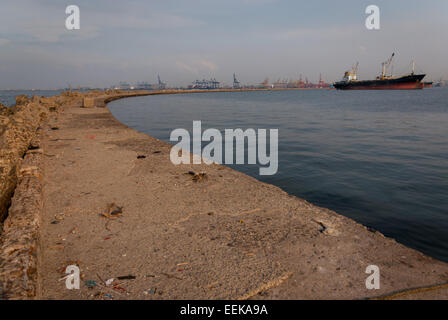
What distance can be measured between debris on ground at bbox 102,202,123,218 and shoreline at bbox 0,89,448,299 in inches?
4.3

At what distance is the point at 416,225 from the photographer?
447 centimetres

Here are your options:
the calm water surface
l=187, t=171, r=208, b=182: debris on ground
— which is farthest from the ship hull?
l=187, t=171, r=208, b=182: debris on ground

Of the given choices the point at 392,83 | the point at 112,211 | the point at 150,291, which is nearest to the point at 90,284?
the point at 150,291

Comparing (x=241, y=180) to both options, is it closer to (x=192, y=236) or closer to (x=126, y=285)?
(x=192, y=236)

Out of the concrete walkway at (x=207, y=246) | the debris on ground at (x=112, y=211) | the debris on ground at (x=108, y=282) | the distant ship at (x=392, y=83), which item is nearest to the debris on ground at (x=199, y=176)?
the concrete walkway at (x=207, y=246)

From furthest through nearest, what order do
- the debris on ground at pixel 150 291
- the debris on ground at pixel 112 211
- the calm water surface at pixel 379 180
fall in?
the calm water surface at pixel 379 180 < the debris on ground at pixel 112 211 < the debris on ground at pixel 150 291

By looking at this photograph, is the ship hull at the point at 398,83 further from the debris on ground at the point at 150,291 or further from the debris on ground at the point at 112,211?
the debris on ground at the point at 150,291

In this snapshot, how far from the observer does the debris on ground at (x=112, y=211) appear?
12.1 feet

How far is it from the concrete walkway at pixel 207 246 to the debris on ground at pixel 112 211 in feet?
0.18

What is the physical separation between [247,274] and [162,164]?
4229 mm

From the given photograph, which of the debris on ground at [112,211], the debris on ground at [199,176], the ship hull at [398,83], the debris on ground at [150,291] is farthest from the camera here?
the ship hull at [398,83]

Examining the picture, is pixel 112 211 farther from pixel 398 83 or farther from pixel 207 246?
pixel 398 83

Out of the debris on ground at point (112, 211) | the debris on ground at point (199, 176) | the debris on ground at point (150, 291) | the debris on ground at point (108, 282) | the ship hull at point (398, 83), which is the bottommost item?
the debris on ground at point (150, 291)

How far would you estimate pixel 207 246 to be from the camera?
298cm
